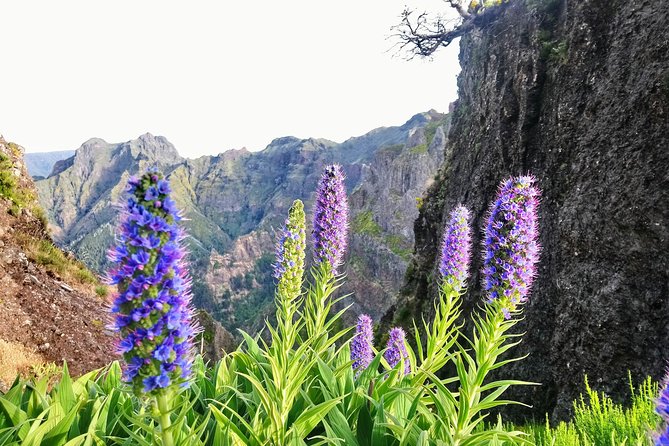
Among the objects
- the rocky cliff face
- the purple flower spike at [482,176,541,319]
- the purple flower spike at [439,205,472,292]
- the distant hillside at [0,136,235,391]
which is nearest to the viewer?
the purple flower spike at [482,176,541,319]

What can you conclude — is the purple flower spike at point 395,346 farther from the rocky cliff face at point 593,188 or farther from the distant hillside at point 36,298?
the distant hillside at point 36,298

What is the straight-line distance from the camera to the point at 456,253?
5.03 metres

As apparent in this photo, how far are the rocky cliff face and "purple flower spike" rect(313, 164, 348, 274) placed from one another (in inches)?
221

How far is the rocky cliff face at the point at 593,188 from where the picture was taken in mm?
7016

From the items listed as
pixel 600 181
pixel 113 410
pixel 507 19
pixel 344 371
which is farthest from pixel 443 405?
pixel 507 19

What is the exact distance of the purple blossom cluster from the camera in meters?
2.26

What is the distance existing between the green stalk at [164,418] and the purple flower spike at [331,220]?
2.82 m

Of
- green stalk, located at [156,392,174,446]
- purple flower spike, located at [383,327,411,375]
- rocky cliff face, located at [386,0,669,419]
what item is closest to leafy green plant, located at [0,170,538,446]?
green stalk, located at [156,392,174,446]

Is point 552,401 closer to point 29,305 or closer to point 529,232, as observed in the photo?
point 529,232

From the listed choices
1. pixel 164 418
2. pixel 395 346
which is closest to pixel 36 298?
pixel 395 346

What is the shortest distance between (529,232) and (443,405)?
1.93 metres

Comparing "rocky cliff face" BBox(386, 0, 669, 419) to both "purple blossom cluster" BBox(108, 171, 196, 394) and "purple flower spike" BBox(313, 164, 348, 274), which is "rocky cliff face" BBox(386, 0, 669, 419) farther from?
"purple blossom cluster" BBox(108, 171, 196, 394)

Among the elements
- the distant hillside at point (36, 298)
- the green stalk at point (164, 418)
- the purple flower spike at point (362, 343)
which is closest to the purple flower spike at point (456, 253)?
the purple flower spike at point (362, 343)

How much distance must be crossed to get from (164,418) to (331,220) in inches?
119
